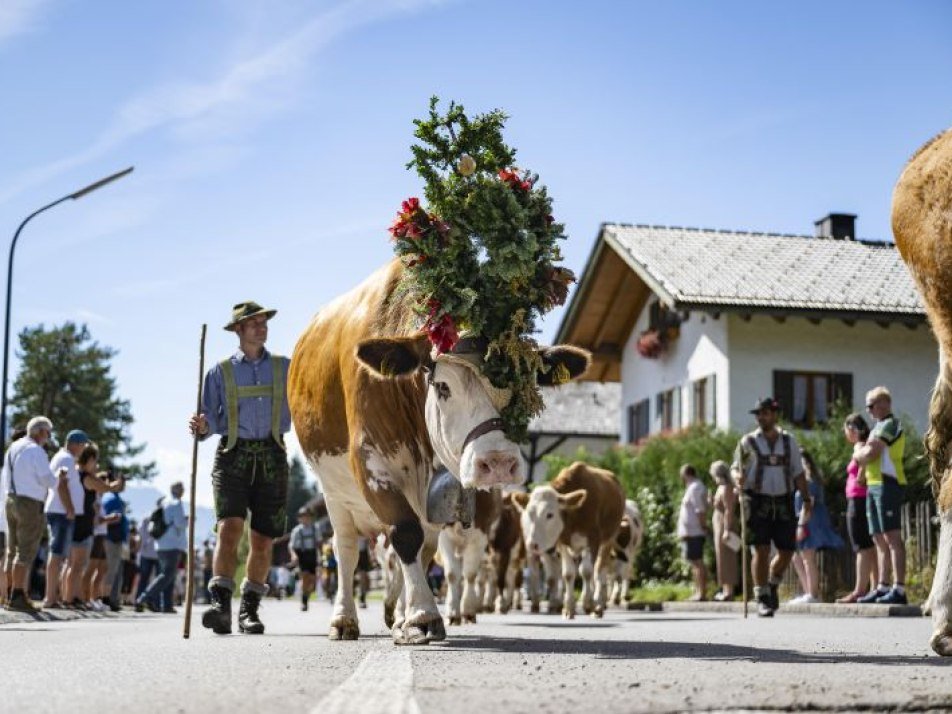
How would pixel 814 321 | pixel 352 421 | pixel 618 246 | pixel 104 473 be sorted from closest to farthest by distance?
1. pixel 352 421
2. pixel 104 473
3. pixel 814 321
4. pixel 618 246

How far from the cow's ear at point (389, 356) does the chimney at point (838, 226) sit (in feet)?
115

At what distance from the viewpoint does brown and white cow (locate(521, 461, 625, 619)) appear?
17594 mm

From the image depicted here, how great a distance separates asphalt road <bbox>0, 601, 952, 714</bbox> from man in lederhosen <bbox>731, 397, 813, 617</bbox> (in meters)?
5.08

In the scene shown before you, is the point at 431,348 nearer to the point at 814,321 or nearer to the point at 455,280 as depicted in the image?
the point at 455,280

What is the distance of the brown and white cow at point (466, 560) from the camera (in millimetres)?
13477

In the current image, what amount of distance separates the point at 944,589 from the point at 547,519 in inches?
456

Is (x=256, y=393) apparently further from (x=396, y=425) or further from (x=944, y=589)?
(x=944, y=589)

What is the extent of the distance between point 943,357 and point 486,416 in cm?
256

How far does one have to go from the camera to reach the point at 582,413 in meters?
58.5

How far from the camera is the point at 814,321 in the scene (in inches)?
1363

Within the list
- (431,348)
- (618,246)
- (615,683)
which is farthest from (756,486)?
(618,246)

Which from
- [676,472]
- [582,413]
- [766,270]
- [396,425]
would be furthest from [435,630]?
[582,413]

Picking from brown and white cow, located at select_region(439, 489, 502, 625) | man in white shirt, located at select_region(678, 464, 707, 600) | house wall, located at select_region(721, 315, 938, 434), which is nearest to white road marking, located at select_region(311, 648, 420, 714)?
brown and white cow, located at select_region(439, 489, 502, 625)

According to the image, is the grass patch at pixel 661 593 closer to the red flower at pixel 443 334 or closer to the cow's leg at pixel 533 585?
the cow's leg at pixel 533 585
